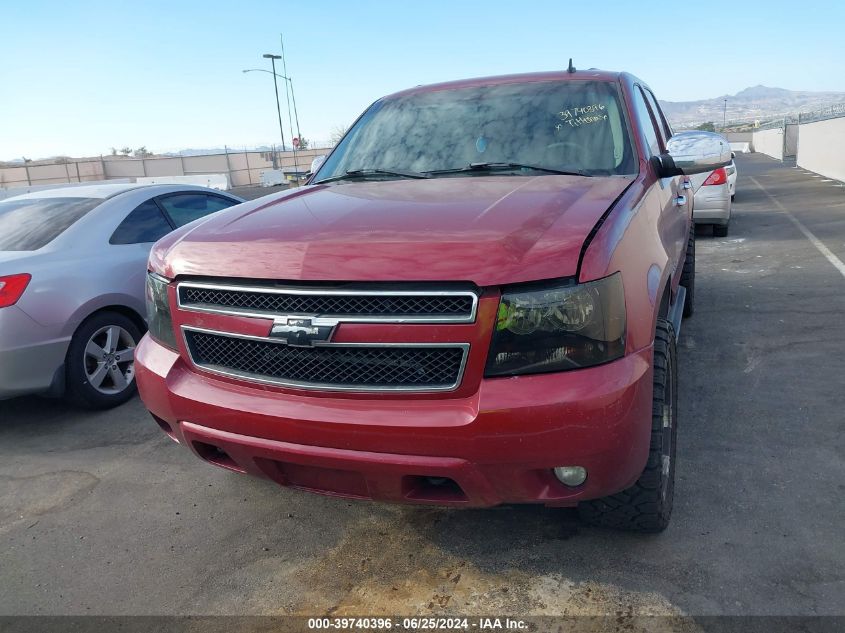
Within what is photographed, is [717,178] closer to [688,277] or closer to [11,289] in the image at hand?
[688,277]

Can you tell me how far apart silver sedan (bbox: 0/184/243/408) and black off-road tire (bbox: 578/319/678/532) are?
3444 mm

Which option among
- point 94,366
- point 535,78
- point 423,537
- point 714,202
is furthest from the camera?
point 714,202

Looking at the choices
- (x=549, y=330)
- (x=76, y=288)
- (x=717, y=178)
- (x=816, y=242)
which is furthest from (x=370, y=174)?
(x=816, y=242)

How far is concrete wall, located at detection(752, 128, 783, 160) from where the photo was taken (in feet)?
132

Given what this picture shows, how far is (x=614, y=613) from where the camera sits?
2.33 m

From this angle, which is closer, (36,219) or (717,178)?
(36,219)

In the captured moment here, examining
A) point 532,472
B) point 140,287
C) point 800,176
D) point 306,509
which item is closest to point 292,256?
point 532,472

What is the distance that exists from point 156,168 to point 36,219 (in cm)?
5062

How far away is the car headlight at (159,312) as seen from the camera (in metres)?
2.71

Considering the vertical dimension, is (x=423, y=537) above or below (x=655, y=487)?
below

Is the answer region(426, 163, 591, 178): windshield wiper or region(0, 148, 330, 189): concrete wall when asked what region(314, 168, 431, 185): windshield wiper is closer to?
region(426, 163, 591, 178): windshield wiper

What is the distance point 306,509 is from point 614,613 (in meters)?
1.48

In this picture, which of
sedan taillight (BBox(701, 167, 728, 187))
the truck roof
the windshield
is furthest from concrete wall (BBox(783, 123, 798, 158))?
the windshield

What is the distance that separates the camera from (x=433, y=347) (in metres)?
2.14
